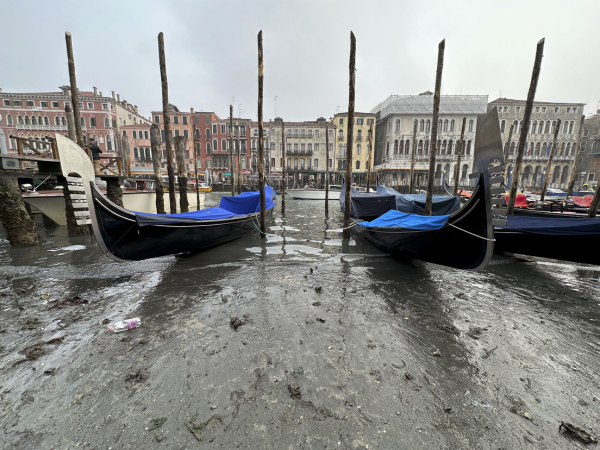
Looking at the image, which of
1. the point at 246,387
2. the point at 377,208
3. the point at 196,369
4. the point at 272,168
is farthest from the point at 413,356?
the point at 272,168

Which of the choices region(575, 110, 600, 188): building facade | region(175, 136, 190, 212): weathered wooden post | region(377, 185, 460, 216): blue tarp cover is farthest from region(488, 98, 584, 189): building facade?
region(175, 136, 190, 212): weathered wooden post

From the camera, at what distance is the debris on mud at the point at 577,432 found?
166cm

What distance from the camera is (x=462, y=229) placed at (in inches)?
159

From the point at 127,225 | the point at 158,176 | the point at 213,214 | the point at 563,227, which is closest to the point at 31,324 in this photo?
the point at 127,225

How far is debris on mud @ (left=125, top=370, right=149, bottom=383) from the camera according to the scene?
2.14 m

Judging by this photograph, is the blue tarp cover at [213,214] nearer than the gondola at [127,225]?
No

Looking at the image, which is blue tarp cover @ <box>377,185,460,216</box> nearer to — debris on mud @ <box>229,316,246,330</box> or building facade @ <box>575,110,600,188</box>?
debris on mud @ <box>229,316,246,330</box>

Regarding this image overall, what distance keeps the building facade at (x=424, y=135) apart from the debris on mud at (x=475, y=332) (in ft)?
109

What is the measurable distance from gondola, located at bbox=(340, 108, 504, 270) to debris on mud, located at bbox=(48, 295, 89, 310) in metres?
5.29

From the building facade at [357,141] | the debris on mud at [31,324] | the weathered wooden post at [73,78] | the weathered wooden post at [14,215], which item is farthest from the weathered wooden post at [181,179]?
the building facade at [357,141]

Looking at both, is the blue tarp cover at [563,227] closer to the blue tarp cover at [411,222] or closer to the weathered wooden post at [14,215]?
the blue tarp cover at [411,222]

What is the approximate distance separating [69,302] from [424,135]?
37.8 metres

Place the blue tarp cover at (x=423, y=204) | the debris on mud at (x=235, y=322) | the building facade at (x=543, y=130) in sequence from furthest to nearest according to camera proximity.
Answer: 1. the building facade at (x=543, y=130)
2. the blue tarp cover at (x=423, y=204)
3. the debris on mud at (x=235, y=322)

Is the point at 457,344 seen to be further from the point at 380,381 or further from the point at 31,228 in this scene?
the point at 31,228
